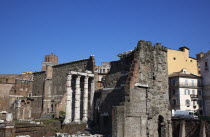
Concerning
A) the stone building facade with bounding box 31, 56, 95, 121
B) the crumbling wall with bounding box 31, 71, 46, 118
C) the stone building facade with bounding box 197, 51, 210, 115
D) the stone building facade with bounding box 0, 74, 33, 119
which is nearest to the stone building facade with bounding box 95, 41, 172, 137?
the stone building facade with bounding box 31, 56, 95, 121

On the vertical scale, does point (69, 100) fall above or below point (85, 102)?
above

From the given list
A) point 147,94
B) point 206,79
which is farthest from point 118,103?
point 206,79

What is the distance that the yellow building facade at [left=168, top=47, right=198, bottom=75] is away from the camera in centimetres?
4597

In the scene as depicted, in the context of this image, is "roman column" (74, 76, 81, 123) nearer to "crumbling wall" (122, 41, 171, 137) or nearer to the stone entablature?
the stone entablature

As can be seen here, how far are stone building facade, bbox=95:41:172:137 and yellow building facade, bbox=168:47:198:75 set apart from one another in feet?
79.2

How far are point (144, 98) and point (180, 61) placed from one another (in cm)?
3026

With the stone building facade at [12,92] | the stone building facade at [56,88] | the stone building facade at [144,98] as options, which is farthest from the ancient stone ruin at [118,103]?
the stone building facade at [12,92]

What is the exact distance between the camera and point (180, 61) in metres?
47.3

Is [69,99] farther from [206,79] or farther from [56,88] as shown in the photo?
[206,79]

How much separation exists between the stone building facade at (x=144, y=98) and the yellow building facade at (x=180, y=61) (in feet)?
79.2

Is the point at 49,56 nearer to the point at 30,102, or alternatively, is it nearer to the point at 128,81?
the point at 30,102

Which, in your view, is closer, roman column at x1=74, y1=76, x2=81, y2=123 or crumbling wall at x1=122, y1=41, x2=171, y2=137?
crumbling wall at x1=122, y1=41, x2=171, y2=137

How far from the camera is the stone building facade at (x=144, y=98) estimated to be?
1778cm

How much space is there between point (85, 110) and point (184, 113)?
43.4ft
